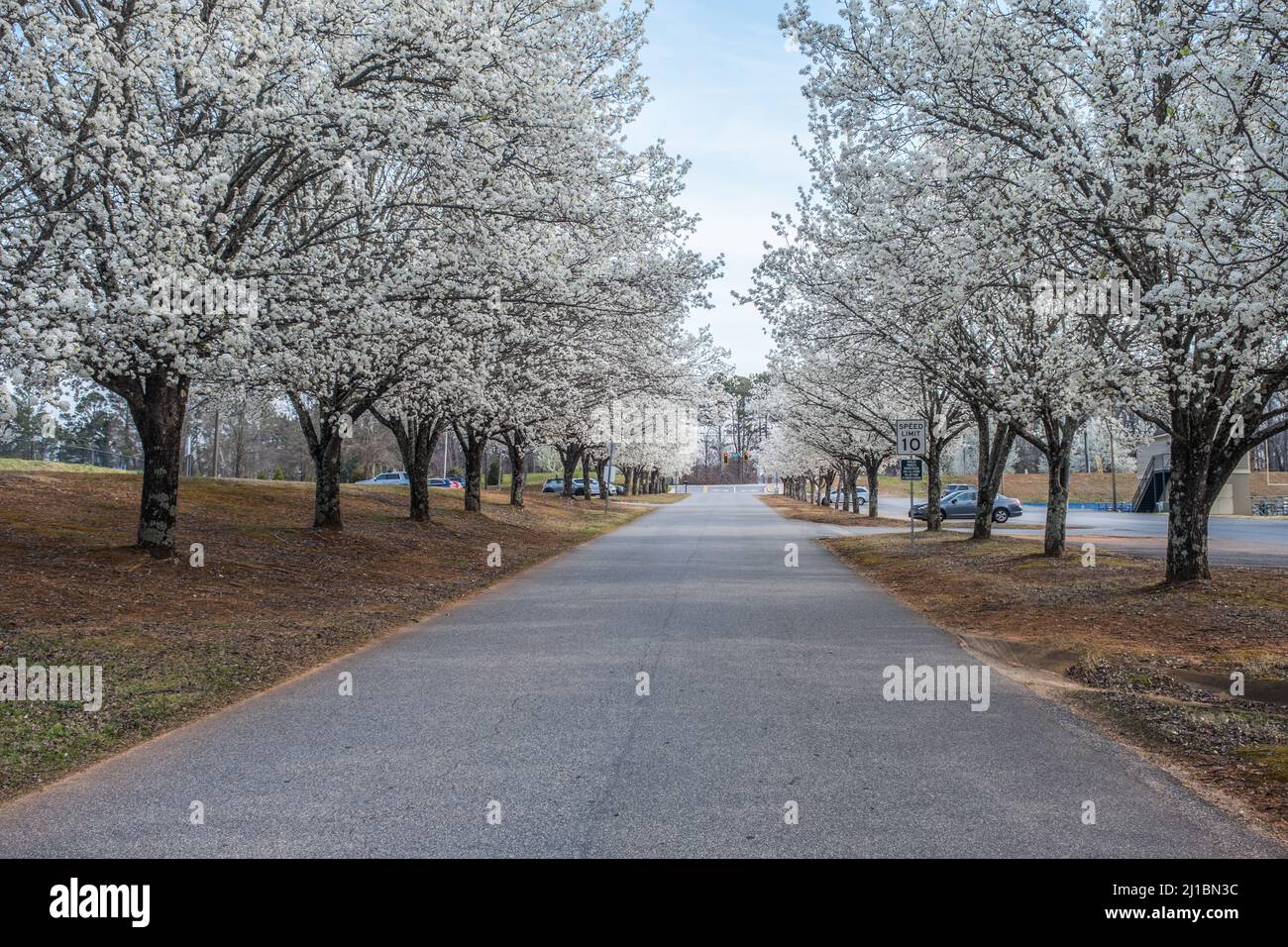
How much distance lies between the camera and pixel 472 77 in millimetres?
10227

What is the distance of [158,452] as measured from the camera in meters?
12.7

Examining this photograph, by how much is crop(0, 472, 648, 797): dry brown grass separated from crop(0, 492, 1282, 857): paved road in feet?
1.91

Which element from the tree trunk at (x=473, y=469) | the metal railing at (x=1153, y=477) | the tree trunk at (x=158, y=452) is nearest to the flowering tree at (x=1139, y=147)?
the tree trunk at (x=158, y=452)

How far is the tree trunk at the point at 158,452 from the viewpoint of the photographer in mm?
12641

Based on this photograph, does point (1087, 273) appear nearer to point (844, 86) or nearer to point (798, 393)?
point (844, 86)

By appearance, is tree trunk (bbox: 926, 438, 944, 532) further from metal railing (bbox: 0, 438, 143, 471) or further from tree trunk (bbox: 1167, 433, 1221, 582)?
metal railing (bbox: 0, 438, 143, 471)

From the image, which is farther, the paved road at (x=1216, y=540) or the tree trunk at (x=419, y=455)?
the tree trunk at (x=419, y=455)

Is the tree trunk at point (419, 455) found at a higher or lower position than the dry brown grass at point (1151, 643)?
higher

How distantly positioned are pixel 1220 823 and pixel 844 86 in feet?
30.7

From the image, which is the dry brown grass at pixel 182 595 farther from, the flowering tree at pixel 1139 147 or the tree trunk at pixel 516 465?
the tree trunk at pixel 516 465

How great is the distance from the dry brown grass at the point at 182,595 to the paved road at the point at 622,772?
0.58 metres

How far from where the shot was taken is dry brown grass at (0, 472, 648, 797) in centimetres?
668

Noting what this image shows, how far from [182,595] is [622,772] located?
26.6ft

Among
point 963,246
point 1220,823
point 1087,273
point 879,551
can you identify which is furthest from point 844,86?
point 879,551
